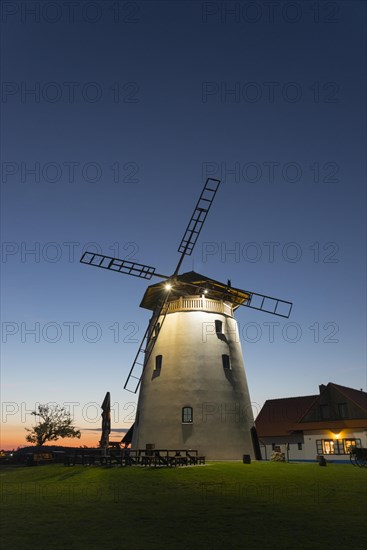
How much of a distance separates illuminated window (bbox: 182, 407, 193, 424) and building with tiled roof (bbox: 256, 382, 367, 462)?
14.1m

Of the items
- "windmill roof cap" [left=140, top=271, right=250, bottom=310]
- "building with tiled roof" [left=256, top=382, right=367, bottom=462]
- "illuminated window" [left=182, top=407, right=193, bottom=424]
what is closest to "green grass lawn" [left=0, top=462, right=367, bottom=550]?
"illuminated window" [left=182, top=407, right=193, bottom=424]

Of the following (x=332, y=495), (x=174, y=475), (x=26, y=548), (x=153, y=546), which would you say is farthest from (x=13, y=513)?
(x=332, y=495)

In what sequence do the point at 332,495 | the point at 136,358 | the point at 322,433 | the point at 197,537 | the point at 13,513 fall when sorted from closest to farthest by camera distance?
the point at 197,537
the point at 13,513
the point at 332,495
the point at 136,358
the point at 322,433

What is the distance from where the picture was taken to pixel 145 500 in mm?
13438

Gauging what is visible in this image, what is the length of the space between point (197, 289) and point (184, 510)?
19.2 meters

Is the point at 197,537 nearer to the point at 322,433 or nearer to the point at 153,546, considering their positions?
the point at 153,546

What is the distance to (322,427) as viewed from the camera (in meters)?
38.1

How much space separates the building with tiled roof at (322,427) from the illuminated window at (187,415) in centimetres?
1414

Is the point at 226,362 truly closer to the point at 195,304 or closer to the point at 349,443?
the point at 195,304

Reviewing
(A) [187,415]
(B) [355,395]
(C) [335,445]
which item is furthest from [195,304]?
(B) [355,395]

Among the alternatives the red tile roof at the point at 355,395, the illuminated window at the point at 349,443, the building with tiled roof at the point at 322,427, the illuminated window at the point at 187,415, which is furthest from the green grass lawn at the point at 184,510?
the red tile roof at the point at 355,395

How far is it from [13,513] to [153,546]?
5.02m

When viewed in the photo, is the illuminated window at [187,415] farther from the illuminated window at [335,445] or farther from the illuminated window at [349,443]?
the illuminated window at [349,443]

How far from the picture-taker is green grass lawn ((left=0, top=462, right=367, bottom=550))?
930 cm
